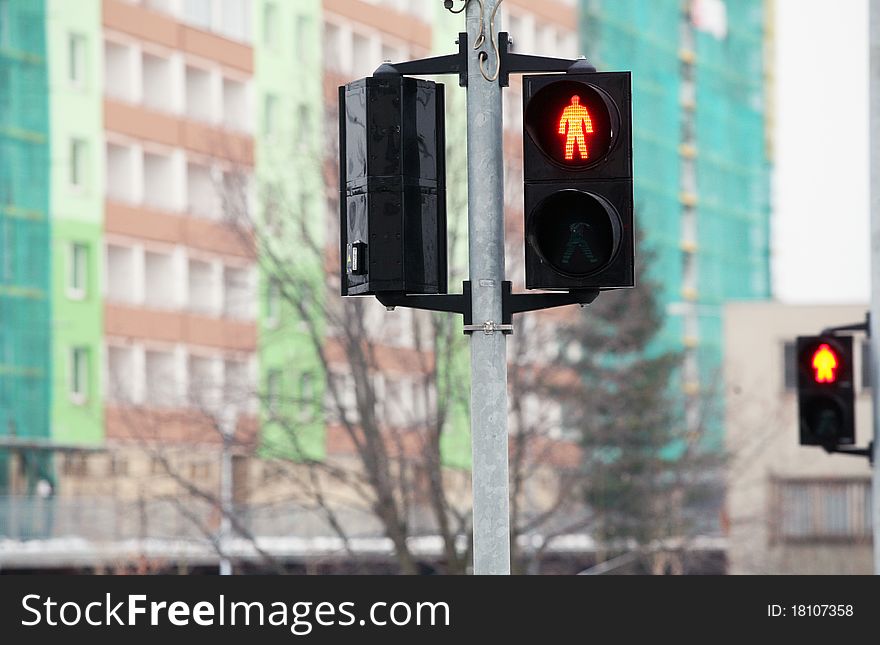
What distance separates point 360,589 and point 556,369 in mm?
27355

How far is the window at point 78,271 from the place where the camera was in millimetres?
61062

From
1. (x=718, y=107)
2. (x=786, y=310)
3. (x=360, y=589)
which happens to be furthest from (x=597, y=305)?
(x=718, y=107)

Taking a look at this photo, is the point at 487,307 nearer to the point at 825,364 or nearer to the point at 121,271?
the point at 825,364

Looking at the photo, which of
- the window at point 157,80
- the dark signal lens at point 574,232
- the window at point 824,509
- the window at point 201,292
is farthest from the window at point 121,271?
the dark signal lens at point 574,232

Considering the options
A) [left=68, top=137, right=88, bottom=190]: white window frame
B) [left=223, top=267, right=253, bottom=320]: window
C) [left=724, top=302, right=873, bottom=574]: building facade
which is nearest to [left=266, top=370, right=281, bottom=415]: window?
[left=223, top=267, right=253, bottom=320]: window

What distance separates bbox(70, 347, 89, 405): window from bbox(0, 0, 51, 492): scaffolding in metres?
1.34

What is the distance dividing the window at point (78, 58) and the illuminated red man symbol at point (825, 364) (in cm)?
4943

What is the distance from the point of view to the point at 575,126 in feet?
24.1

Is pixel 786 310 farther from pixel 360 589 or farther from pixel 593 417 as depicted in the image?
pixel 360 589

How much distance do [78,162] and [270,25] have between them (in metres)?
9.48

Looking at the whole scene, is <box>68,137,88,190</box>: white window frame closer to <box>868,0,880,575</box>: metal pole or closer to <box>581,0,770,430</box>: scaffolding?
<box>581,0,770,430</box>: scaffolding

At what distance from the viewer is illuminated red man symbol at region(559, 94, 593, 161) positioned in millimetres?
7332

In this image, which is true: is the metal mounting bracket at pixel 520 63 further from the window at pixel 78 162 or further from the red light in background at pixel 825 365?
the window at pixel 78 162

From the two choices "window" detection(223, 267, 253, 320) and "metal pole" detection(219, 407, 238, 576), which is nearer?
"metal pole" detection(219, 407, 238, 576)
